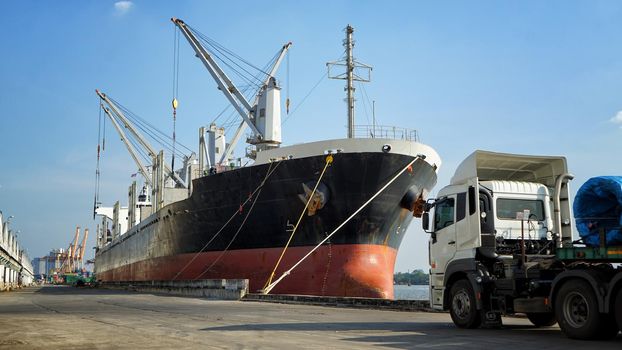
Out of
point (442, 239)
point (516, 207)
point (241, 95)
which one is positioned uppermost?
point (241, 95)

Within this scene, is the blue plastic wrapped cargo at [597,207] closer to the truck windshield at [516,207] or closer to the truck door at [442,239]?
the truck windshield at [516,207]

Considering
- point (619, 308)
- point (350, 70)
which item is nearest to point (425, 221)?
point (619, 308)

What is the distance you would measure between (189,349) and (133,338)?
1.69 metres

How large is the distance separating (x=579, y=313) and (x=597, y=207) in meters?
1.84

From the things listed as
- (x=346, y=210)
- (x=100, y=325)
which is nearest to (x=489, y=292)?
(x=100, y=325)

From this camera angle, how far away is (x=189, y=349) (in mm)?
7512

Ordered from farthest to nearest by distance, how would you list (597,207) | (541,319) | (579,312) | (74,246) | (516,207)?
1. (74,246)
2. (516,207)
3. (541,319)
4. (597,207)
5. (579,312)

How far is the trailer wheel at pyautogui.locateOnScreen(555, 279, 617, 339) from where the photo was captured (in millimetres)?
8219

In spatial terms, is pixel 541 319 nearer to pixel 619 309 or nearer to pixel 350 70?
pixel 619 309

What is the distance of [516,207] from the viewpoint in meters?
11.3

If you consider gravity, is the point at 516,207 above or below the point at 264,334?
above

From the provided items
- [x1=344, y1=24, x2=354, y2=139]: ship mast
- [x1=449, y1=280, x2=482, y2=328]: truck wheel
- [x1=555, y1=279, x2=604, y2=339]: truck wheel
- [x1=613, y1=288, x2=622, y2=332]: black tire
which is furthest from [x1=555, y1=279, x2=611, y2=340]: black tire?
[x1=344, y1=24, x2=354, y2=139]: ship mast

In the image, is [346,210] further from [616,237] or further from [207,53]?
[616,237]

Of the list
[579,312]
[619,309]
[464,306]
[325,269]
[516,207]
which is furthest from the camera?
[325,269]
